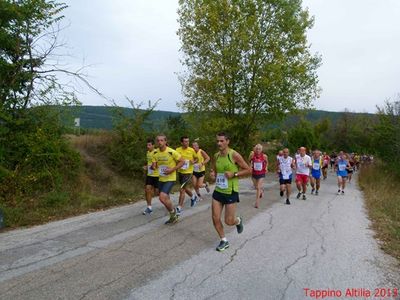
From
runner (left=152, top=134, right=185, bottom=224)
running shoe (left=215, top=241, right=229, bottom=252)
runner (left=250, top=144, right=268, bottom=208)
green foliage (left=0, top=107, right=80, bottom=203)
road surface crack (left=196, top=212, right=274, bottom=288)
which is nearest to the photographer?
road surface crack (left=196, top=212, right=274, bottom=288)

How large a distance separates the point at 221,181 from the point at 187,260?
151cm

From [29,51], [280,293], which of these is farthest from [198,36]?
[280,293]

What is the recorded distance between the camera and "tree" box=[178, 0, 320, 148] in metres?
25.3

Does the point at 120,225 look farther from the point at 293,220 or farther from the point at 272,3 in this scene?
the point at 272,3

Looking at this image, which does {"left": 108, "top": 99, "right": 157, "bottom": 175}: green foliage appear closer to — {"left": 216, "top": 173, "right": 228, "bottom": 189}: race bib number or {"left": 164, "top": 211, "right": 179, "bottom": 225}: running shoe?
{"left": 164, "top": 211, "right": 179, "bottom": 225}: running shoe

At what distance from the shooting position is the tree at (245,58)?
25297mm

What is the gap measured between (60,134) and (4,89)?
2109 mm

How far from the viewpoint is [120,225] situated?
331 inches

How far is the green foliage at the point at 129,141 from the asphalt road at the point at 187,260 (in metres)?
6.18

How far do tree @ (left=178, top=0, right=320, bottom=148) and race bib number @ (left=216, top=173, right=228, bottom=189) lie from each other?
1893 cm

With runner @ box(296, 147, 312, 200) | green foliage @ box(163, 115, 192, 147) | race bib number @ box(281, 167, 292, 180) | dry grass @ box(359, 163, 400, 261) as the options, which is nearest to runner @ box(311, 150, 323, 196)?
runner @ box(296, 147, 312, 200)

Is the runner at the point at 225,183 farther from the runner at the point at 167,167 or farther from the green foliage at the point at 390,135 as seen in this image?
the green foliage at the point at 390,135

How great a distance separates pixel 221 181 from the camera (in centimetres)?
679

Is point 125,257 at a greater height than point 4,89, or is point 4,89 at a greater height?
point 4,89
